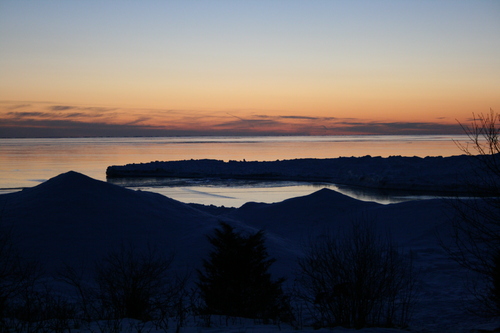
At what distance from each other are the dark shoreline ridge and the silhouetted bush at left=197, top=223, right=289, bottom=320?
86.4 ft

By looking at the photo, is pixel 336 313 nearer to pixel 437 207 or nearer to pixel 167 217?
pixel 167 217

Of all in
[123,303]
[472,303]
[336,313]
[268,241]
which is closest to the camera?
[336,313]

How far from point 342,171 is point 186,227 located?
93.1ft

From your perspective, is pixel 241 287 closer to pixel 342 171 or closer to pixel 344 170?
pixel 342 171

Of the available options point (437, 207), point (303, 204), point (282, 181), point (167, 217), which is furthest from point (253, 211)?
point (282, 181)

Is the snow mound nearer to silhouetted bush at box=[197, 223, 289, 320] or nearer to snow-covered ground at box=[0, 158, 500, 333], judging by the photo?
snow-covered ground at box=[0, 158, 500, 333]

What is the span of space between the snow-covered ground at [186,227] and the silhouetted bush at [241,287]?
718mm

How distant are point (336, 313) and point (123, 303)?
3859 mm

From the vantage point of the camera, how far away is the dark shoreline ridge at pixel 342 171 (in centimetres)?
3488

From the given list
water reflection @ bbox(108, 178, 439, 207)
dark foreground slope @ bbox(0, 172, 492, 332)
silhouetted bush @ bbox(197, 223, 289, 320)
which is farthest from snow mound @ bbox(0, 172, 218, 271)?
water reflection @ bbox(108, 178, 439, 207)

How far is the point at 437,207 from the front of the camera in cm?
1905

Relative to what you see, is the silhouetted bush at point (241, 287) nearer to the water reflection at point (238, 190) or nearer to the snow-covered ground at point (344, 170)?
the water reflection at point (238, 190)

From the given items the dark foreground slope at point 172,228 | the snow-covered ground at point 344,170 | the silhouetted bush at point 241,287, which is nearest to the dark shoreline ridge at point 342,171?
the snow-covered ground at point 344,170

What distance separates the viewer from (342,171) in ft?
137
